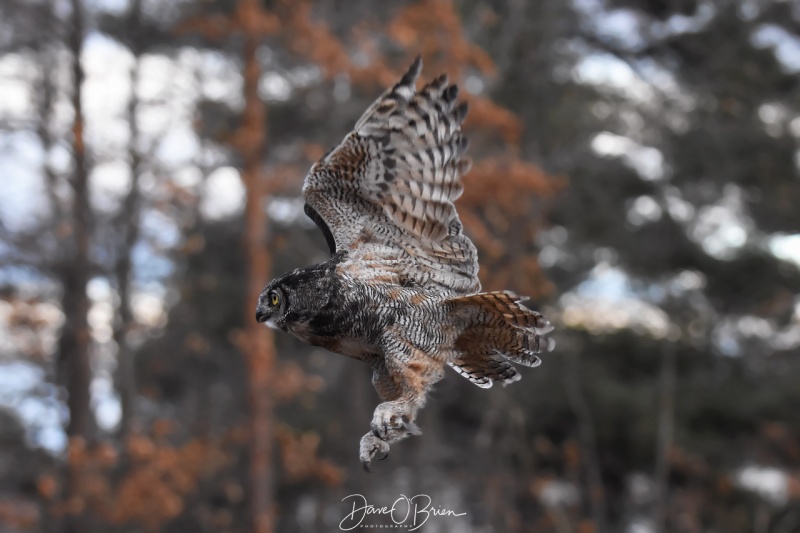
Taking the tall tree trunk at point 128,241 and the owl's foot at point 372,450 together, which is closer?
the owl's foot at point 372,450

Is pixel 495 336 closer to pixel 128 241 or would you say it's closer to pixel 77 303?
pixel 77 303

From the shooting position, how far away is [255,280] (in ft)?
31.3

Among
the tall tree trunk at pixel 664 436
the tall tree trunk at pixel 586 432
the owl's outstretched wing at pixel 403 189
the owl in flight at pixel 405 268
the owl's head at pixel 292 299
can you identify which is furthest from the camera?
the tall tree trunk at pixel 586 432

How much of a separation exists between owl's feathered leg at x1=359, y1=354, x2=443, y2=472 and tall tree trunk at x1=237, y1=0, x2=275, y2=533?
647 centimetres

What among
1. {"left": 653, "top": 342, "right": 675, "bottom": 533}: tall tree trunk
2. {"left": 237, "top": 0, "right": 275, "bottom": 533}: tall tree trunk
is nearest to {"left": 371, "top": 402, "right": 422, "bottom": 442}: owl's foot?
{"left": 237, "top": 0, "right": 275, "bottom": 533}: tall tree trunk

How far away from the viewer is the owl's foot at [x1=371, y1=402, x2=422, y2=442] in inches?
81.0

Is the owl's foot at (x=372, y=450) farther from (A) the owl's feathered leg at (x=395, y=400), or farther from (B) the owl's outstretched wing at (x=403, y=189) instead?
(B) the owl's outstretched wing at (x=403, y=189)

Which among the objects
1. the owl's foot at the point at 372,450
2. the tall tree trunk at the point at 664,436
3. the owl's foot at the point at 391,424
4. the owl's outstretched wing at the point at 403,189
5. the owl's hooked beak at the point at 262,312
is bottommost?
the owl's foot at the point at 372,450

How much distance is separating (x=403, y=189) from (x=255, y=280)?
22.7ft

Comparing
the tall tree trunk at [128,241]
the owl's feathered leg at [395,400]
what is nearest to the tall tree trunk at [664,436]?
the tall tree trunk at [128,241]

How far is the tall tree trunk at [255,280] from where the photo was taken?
9.16 metres

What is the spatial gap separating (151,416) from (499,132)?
9.45 metres

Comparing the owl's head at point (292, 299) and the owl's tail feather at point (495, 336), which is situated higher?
the owl's tail feather at point (495, 336)

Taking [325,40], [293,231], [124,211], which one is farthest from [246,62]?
[124,211]
